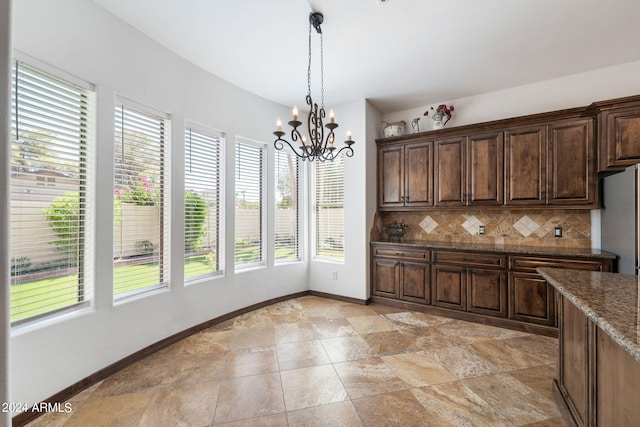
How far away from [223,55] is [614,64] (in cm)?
436

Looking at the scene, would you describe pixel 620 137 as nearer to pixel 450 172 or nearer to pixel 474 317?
pixel 450 172

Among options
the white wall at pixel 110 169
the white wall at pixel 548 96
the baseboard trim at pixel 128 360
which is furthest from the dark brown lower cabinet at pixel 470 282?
the white wall at pixel 110 169

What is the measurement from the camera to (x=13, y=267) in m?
1.79

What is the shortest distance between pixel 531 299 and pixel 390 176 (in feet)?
7.63

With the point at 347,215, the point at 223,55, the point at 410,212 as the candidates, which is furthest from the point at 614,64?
the point at 223,55

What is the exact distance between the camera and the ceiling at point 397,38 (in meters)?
2.26

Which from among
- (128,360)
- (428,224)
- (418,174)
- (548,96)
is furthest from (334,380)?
(548,96)

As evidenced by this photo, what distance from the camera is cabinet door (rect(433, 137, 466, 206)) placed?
375cm

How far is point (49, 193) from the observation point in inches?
78.7

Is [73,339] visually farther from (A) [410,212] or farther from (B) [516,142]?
(B) [516,142]

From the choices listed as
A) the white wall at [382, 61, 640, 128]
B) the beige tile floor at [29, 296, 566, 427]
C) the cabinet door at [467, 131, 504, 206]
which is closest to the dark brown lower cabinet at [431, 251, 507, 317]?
the beige tile floor at [29, 296, 566, 427]

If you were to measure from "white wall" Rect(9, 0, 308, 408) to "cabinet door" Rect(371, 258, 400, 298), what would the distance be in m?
1.94

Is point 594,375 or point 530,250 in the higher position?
point 530,250

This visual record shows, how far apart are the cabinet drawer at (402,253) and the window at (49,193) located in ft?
11.0
